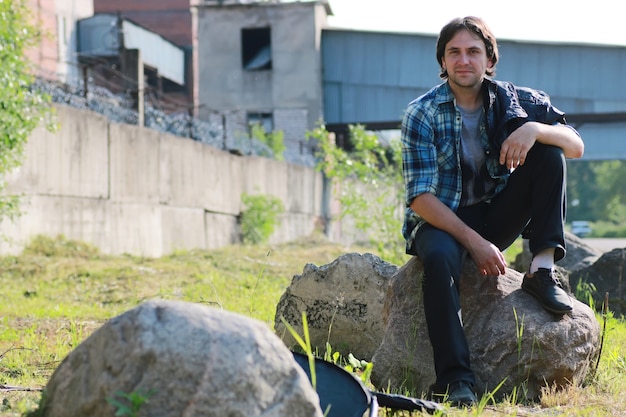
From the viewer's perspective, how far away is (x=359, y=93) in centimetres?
2630

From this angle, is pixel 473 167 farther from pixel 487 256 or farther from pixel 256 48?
pixel 256 48

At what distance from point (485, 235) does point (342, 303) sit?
1.12 metres

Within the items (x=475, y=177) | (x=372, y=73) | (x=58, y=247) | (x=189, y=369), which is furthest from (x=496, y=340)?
(x=372, y=73)

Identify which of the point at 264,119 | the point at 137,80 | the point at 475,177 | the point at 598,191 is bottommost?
the point at 598,191

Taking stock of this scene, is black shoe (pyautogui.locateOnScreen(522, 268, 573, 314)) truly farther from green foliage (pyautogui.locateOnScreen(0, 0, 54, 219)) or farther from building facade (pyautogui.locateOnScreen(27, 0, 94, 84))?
building facade (pyautogui.locateOnScreen(27, 0, 94, 84))

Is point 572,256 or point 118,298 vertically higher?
point 572,256

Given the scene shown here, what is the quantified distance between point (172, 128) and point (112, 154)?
10.1 feet

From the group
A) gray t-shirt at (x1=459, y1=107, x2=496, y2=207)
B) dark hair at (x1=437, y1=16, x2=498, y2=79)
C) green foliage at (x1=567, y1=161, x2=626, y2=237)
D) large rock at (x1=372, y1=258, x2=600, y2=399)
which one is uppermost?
dark hair at (x1=437, y1=16, x2=498, y2=79)

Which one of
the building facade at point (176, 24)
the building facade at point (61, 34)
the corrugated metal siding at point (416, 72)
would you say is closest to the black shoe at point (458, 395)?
the corrugated metal siding at point (416, 72)

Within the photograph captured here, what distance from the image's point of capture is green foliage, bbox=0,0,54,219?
27.7ft

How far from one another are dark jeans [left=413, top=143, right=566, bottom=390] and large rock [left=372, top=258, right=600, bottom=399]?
0.21 meters

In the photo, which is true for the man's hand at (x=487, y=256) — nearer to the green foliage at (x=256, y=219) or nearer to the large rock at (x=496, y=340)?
the large rock at (x=496, y=340)

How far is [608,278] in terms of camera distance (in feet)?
24.4

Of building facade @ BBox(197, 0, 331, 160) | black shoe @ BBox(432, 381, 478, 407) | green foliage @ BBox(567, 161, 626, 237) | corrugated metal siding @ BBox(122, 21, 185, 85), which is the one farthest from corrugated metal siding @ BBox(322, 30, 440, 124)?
green foliage @ BBox(567, 161, 626, 237)
